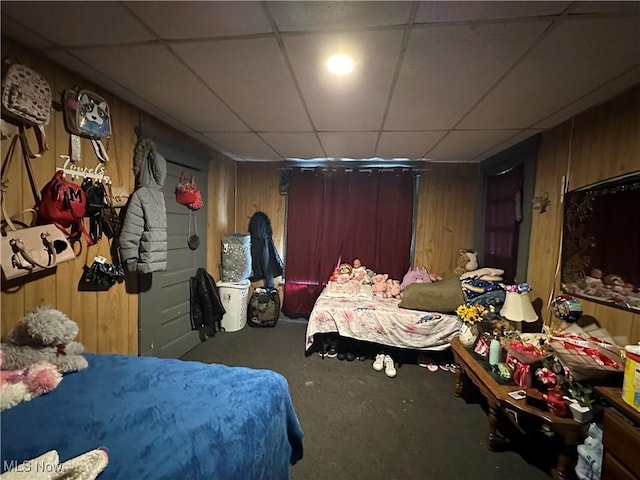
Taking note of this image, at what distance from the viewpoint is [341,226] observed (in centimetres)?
393

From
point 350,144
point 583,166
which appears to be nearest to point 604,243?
point 583,166

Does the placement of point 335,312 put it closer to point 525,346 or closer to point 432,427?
point 432,427

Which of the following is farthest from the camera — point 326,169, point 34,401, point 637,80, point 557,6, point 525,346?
point 326,169

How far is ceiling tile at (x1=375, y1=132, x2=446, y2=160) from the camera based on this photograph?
263 cm

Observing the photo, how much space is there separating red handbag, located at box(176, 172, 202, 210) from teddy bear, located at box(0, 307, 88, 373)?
5.03 feet

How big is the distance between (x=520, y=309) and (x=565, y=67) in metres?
1.59

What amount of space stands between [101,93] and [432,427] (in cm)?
334

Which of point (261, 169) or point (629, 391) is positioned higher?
point (261, 169)

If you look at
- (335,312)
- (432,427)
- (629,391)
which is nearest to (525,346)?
(629,391)

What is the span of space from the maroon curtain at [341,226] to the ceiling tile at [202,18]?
2675 mm

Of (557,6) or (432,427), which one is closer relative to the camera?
(557,6)

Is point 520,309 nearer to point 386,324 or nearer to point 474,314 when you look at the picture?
point 474,314

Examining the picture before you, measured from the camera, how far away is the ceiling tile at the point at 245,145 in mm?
2867

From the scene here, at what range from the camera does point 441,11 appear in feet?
3.70
